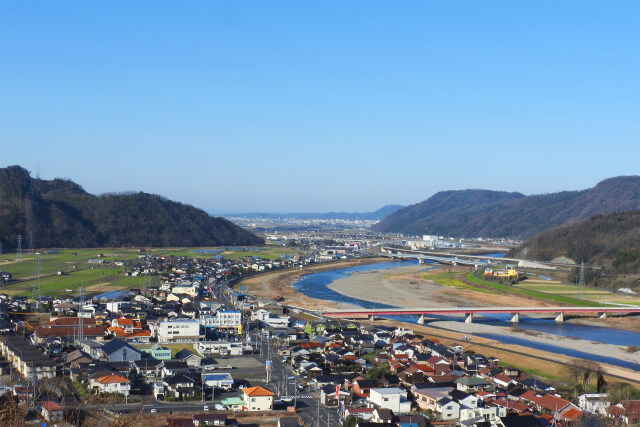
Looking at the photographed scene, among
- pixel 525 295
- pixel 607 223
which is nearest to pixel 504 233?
pixel 607 223

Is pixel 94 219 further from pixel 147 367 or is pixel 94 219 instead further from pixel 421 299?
pixel 147 367

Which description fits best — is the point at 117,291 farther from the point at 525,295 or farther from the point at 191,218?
the point at 191,218

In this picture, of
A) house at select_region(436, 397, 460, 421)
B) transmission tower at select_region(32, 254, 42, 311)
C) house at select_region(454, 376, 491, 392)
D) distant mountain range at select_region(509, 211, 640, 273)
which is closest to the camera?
house at select_region(436, 397, 460, 421)

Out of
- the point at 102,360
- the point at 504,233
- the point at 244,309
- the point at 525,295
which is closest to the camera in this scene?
the point at 102,360

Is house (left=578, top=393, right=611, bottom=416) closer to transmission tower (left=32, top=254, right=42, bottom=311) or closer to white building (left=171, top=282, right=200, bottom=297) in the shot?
transmission tower (left=32, top=254, right=42, bottom=311)

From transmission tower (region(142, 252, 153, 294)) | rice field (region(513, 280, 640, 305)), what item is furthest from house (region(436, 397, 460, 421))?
rice field (region(513, 280, 640, 305))

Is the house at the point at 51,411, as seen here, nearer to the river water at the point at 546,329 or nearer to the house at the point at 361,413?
the house at the point at 361,413

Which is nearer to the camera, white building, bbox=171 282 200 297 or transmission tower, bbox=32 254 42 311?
transmission tower, bbox=32 254 42 311
